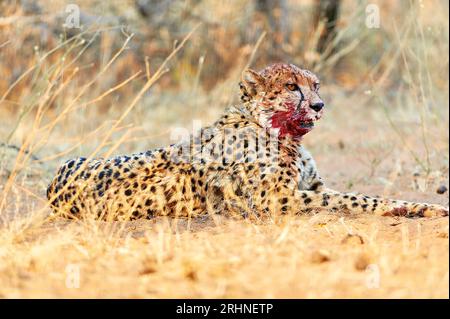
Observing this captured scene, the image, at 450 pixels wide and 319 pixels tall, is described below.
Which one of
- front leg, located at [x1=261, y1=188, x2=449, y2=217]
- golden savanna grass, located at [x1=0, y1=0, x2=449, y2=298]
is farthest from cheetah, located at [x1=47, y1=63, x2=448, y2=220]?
golden savanna grass, located at [x1=0, y1=0, x2=449, y2=298]

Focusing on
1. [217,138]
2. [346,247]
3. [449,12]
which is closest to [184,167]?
[217,138]

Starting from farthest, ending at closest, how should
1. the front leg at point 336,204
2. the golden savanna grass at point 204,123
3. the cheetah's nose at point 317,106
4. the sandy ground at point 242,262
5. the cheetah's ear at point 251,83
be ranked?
the cheetah's ear at point 251,83 < the cheetah's nose at point 317,106 < the front leg at point 336,204 < the golden savanna grass at point 204,123 < the sandy ground at point 242,262

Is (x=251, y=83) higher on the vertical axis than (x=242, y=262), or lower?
higher

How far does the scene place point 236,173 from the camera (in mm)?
5039

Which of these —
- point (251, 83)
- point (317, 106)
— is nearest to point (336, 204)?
point (317, 106)

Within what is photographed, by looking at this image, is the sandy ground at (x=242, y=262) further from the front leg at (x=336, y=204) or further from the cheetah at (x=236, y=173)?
the cheetah at (x=236, y=173)

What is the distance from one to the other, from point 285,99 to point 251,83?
0.77 ft

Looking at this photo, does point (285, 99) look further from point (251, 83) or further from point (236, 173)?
point (236, 173)

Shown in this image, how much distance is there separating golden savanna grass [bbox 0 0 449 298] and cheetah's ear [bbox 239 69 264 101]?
448 millimetres

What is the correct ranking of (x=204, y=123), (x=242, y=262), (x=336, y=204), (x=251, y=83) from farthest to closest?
1. (x=204, y=123)
2. (x=251, y=83)
3. (x=336, y=204)
4. (x=242, y=262)

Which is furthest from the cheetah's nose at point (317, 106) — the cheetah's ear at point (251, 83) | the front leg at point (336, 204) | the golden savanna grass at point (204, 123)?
the golden savanna grass at point (204, 123)

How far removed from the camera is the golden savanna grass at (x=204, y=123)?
343 cm

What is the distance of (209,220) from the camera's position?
16.3 ft

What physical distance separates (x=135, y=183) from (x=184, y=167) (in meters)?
0.30
